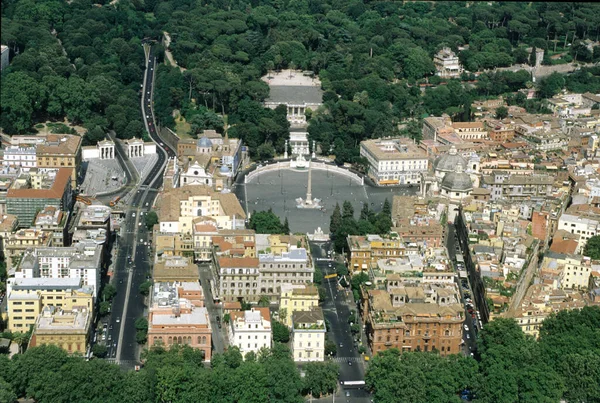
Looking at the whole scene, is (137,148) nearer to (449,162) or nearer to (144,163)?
(144,163)

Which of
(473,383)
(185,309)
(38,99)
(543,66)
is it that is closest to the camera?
(473,383)

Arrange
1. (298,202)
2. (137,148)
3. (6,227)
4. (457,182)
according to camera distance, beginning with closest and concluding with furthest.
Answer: (6,227) < (457,182) < (298,202) < (137,148)

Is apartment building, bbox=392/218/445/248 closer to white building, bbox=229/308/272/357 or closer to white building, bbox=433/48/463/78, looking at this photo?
white building, bbox=229/308/272/357

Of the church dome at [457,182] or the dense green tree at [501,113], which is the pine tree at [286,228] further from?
the dense green tree at [501,113]

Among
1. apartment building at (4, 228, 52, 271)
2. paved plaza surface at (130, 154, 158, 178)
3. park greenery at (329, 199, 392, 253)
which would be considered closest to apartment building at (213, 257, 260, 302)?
park greenery at (329, 199, 392, 253)

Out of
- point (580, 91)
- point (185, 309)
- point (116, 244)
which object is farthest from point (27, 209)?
point (580, 91)

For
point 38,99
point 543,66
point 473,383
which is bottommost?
point 473,383

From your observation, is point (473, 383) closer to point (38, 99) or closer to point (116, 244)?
point (116, 244)

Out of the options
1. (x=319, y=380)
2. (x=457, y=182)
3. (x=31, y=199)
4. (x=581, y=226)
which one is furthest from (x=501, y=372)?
(x=31, y=199)
